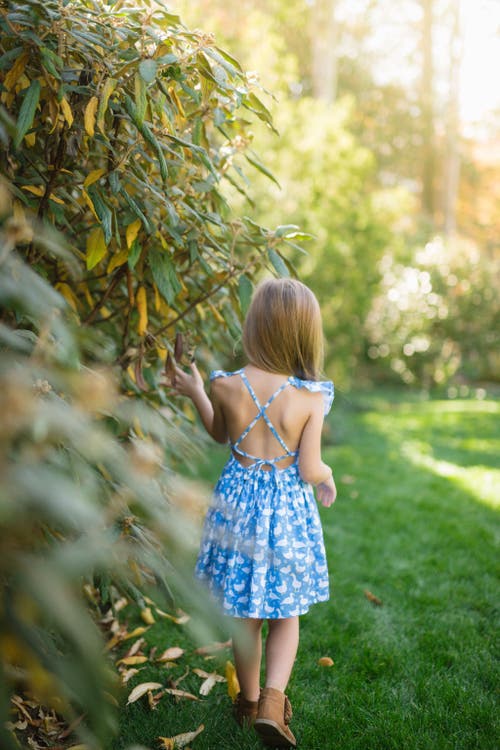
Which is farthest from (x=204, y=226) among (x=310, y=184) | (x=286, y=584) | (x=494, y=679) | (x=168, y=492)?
(x=310, y=184)

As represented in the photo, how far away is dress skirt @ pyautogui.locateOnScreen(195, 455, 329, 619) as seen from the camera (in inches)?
83.2

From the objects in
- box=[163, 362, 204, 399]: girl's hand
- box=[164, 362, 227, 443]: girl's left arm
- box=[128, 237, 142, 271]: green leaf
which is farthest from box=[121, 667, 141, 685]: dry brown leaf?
box=[128, 237, 142, 271]: green leaf

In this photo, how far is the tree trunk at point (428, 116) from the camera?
19.9 m

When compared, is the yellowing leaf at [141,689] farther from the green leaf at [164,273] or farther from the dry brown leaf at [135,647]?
the green leaf at [164,273]

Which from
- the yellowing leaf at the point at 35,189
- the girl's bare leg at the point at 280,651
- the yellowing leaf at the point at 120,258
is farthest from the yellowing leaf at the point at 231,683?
the yellowing leaf at the point at 35,189

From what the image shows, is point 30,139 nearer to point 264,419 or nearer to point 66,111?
point 66,111

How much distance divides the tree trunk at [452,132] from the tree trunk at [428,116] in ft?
2.08

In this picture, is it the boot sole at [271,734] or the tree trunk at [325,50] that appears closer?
the boot sole at [271,734]

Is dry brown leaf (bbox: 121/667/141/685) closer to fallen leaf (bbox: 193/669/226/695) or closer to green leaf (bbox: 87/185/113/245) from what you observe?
fallen leaf (bbox: 193/669/226/695)

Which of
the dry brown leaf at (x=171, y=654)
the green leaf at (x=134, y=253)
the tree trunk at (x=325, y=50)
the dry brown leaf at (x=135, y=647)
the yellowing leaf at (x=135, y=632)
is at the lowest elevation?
the yellowing leaf at (x=135, y=632)

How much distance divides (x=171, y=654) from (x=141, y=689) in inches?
12.1

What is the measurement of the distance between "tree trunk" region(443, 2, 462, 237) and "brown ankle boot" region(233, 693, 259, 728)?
58.7ft

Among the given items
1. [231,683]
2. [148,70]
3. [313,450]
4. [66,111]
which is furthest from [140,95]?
[231,683]

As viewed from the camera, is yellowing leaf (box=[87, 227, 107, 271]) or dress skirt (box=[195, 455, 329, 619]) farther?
dress skirt (box=[195, 455, 329, 619])
